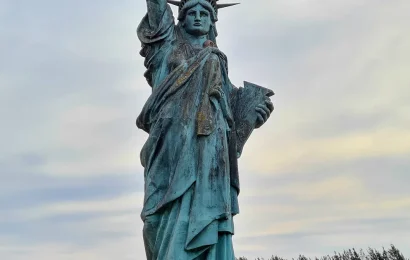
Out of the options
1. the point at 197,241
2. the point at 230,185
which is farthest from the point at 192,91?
the point at 197,241

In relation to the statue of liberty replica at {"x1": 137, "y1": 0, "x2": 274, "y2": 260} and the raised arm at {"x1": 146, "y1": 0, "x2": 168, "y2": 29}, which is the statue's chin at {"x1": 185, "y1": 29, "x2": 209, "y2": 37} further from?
the raised arm at {"x1": 146, "y1": 0, "x2": 168, "y2": 29}

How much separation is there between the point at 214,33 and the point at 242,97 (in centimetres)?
129

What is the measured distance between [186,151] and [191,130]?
13.9 inches

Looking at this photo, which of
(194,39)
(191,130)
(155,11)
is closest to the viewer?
(191,130)

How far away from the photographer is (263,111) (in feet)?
31.7

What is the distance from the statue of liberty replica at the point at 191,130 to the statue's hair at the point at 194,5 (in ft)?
0.06

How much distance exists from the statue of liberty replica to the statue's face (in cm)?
2

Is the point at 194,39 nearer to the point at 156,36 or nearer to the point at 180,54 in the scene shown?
the point at 180,54

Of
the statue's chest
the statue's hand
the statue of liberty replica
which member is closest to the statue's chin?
the statue of liberty replica

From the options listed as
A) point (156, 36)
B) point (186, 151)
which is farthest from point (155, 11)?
point (186, 151)

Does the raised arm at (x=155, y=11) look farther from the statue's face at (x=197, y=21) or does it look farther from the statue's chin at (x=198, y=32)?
the statue's chin at (x=198, y=32)

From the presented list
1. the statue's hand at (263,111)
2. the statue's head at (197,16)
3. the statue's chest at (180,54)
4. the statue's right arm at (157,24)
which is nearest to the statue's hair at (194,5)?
the statue's head at (197,16)

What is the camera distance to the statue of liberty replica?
26.9 feet

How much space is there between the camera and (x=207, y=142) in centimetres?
859
